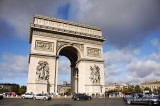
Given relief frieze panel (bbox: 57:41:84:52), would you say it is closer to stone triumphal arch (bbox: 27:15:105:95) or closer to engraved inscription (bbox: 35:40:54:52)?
stone triumphal arch (bbox: 27:15:105:95)

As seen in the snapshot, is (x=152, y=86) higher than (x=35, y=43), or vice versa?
(x=35, y=43)

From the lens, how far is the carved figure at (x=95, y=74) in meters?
30.9

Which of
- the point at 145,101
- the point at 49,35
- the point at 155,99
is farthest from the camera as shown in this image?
the point at 49,35

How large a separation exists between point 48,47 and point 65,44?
346 cm

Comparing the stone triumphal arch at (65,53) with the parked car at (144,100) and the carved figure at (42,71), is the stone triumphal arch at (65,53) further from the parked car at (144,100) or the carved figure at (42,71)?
the parked car at (144,100)

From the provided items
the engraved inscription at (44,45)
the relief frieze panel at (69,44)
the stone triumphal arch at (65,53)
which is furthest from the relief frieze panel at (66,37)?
the engraved inscription at (44,45)

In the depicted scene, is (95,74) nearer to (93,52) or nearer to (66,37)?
(93,52)

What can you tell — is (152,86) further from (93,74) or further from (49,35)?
(49,35)

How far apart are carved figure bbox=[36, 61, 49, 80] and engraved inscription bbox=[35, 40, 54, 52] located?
259cm

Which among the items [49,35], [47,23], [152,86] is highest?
[47,23]

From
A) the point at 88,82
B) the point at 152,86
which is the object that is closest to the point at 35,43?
the point at 88,82

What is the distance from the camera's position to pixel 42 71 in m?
27.3

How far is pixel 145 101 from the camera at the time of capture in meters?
14.8

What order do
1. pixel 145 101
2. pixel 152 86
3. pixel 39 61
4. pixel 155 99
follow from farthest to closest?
pixel 152 86 → pixel 39 61 → pixel 145 101 → pixel 155 99
